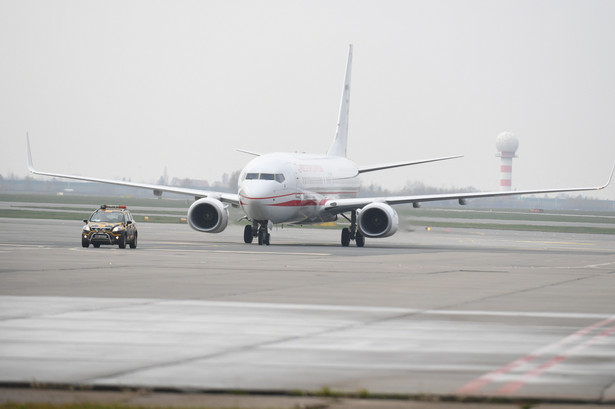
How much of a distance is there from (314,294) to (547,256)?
2231cm

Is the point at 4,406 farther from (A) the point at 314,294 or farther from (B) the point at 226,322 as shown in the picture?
(A) the point at 314,294

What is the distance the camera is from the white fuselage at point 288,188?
48.5m

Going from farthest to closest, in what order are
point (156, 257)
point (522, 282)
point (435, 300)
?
1. point (156, 257)
2. point (522, 282)
3. point (435, 300)

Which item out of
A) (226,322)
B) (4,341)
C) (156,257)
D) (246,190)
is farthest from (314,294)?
(246,190)

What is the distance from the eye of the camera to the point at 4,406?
32.3ft

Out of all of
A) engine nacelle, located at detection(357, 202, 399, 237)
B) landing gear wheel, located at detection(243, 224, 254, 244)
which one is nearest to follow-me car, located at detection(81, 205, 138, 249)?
landing gear wheel, located at detection(243, 224, 254, 244)

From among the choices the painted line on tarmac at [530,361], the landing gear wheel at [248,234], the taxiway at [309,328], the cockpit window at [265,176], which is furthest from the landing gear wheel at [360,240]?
the painted line on tarmac at [530,361]

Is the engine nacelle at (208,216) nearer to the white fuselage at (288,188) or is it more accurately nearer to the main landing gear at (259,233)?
the main landing gear at (259,233)

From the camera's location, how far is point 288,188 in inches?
1964

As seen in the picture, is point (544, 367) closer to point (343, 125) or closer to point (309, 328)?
point (309, 328)

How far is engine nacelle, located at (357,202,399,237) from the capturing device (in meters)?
49.1

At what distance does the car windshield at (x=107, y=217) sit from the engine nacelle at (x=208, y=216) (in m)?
6.57

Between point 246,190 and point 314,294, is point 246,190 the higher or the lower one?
the higher one

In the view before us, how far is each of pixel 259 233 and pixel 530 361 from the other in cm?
3657
